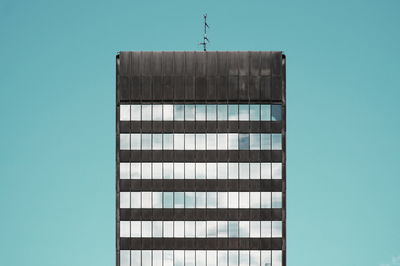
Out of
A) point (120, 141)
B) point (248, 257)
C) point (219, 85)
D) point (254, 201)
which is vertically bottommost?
point (248, 257)

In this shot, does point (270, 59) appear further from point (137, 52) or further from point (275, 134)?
point (137, 52)

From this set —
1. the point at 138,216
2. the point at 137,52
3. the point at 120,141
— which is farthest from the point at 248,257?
the point at 137,52

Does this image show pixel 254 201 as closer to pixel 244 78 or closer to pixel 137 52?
pixel 244 78

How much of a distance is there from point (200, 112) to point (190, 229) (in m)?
14.7

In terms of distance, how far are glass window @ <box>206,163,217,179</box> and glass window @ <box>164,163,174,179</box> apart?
451 centimetres

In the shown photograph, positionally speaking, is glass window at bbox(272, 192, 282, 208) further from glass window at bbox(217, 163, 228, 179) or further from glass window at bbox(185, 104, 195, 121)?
glass window at bbox(185, 104, 195, 121)

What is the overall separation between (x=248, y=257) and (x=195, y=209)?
8.88m

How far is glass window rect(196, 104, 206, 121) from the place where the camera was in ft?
357

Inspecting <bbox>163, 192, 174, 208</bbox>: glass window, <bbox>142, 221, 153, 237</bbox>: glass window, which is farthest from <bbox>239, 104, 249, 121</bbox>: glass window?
<bbox>142, 221, 153, 237</bbox>: glass window

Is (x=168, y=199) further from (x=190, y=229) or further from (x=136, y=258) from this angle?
(x=136, y=258)

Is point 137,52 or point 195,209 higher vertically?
point 137,52

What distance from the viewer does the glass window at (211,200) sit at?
4242 inches

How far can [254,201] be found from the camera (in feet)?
354

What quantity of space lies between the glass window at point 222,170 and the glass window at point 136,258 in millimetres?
13926
